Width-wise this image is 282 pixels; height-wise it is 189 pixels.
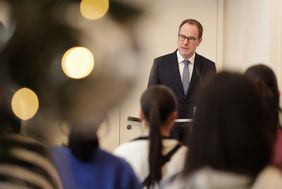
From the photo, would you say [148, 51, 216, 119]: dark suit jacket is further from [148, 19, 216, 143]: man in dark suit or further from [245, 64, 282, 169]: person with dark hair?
[245, 64, 282, 169]: person with dark hair

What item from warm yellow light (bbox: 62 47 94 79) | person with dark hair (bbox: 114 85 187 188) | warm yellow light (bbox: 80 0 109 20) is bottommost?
person with dark hair (bbox: 114 85 187 188)

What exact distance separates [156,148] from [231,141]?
55 centimetres

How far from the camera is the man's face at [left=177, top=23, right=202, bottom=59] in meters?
2.85

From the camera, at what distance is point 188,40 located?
287 centimetres

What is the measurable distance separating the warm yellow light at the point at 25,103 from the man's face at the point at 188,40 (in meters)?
2.53

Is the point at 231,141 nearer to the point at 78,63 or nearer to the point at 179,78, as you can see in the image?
the point at 78,63

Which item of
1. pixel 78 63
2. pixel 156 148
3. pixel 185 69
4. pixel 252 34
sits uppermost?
pixel 252 34

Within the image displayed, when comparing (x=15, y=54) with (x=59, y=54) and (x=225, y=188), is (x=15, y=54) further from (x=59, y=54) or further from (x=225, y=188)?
(x=225, y=188)

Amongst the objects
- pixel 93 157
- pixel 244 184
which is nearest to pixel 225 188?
pixel 244 184

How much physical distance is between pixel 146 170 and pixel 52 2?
50.9 inches

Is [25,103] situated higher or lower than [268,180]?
higher

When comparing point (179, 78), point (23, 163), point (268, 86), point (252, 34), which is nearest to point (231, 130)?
point (23, 163)

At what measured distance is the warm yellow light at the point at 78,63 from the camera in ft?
1.12

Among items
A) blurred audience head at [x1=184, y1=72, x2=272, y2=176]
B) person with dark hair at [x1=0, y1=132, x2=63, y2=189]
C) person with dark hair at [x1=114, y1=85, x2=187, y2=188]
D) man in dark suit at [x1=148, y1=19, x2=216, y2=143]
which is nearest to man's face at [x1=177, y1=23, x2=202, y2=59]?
man in dark suit at [x1=148, y1=19, x2=216, y2=143]
